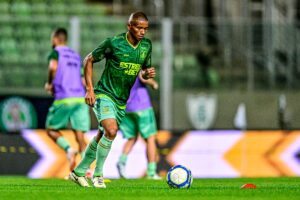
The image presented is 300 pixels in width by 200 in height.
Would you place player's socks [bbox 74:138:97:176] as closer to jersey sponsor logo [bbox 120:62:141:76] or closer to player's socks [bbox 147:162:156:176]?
jersey sponsor logo [bbox 120:62:141:76]

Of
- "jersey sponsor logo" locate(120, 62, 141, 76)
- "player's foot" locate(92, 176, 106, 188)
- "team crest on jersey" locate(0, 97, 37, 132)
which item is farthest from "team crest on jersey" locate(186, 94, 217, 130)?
"player's foot" locate(92, 176, 106, 188)

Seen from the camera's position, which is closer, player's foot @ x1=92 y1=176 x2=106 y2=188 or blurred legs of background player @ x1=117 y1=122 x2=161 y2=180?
player's foot @ x1=92 y1=176 x2=106 y2=188

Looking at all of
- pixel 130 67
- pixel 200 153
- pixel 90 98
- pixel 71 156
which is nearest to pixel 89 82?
pixel 90 98

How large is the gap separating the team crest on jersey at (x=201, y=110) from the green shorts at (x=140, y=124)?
6.56 meters

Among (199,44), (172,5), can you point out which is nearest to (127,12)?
(172,5)

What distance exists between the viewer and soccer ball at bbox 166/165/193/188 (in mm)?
11398

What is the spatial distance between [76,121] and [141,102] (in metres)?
1.00

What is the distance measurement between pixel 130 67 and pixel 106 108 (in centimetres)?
56

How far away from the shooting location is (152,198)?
984 centimetres

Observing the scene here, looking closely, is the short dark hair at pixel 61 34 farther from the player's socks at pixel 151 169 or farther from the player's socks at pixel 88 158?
the player's socks at pixel 88 158

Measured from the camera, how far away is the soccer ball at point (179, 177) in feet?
37.4

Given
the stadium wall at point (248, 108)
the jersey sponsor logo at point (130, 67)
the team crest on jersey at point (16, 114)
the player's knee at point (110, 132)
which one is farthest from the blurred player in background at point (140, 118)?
the stadium wall at point (248, 108)

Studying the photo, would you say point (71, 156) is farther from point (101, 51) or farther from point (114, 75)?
point (101, 51)

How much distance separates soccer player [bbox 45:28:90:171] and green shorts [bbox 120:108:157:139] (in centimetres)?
65
